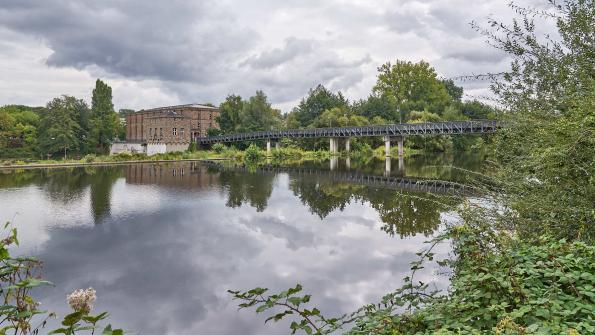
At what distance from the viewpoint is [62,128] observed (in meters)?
49.1

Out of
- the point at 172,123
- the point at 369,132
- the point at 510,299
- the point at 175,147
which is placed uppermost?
the point at 172,123

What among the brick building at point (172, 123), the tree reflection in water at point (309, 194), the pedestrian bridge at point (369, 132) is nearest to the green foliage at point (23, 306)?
the tree reflection in water at point (309, 194)

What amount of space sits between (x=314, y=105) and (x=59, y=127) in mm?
38267

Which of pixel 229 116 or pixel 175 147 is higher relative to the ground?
pixel 229 116

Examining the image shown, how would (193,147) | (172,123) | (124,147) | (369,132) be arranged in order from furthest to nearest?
(172,123) → (124,147) → (193,147) → (369,132)

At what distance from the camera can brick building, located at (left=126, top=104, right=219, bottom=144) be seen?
58.9m

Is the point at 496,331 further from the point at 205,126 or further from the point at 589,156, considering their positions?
the point at 205,126

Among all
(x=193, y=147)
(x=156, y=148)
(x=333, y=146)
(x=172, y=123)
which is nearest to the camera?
(x=333, y=146)

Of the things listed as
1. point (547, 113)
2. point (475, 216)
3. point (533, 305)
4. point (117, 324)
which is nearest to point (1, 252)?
point (533, 305)

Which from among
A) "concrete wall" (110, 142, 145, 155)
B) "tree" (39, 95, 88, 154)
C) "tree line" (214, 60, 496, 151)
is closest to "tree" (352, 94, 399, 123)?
"tree line" (214, 60, 496, 151)

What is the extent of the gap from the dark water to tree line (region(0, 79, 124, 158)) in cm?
3306

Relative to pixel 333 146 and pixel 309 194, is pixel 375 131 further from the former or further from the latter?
pixel 309 194

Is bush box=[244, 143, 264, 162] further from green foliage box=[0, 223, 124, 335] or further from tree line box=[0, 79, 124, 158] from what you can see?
green foliage box=[0, 223, 124, 335]

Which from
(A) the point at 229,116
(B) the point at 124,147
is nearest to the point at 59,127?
(B) the point at 124,147
